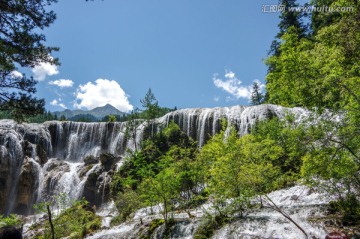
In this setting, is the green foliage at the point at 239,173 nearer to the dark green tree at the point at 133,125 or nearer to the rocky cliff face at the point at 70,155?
the rocky cliff face at the point at 70,155

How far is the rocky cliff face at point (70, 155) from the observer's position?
30000 millimetres

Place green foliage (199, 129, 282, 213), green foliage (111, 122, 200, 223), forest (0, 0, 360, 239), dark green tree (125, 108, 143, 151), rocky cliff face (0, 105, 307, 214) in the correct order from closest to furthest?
1. forest (0, 0, 360, 239)
2. green foliage (199, 129, 282, 213)
3. green foliage (111, 122, 200, 223)
4. rocky cliff face (0, 105, 307, 214)
5. dark green tree (125, 108, 143, 151)

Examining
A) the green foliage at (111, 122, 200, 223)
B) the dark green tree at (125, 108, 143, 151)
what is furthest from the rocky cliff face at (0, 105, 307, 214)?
the green foliage at (111, 122, 200, 223)

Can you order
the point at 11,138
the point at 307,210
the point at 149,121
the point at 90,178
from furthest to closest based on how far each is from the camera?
the point at 149,121, the point at 11,138, the point at 90,178, the point at 307,210

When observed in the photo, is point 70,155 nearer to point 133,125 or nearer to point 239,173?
point 133,125

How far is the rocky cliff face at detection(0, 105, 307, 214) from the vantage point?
1181 inches

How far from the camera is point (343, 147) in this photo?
8172 mm

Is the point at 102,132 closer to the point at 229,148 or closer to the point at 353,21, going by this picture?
the point at 229,148

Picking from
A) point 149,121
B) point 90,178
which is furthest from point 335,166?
point 149,121

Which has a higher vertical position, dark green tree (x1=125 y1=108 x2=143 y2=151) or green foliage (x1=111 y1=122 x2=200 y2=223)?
dark green tree (x1=125 y1=108 x2=143 y2=151)

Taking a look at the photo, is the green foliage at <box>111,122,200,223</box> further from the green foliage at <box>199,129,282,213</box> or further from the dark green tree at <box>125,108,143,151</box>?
the dark green tree at <box>125,108,143,151</box>

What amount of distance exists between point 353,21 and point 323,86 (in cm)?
248

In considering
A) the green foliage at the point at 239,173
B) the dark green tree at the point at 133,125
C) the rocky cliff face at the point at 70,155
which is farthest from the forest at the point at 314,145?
the dark green tree at the point at 133,125

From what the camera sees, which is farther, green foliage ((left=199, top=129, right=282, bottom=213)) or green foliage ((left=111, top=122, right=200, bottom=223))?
green foliage ((left=111, top=122, right=200, bottom=223))
